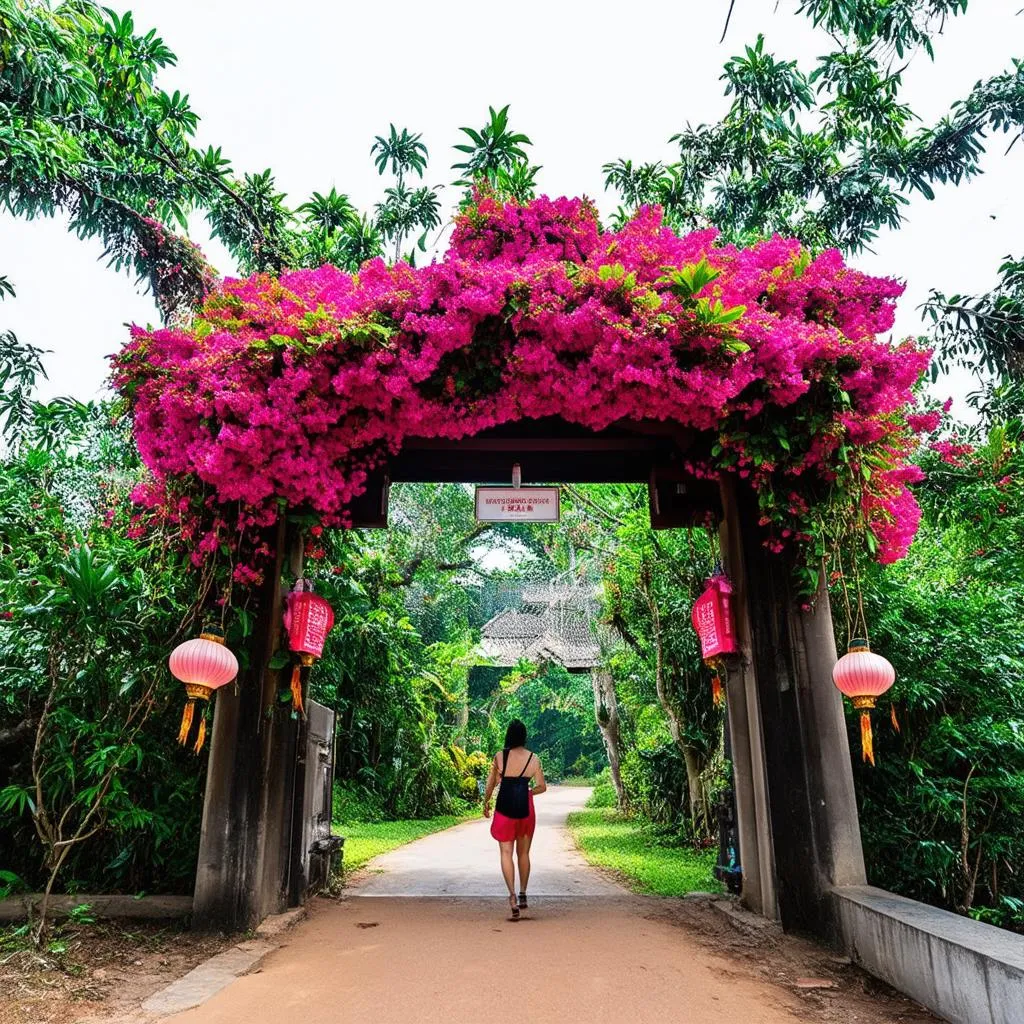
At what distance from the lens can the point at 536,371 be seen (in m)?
4.59

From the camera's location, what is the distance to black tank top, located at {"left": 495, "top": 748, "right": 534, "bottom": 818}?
5395 mm

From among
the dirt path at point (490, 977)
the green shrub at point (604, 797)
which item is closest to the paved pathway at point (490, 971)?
the dirt path at point (490, 977)

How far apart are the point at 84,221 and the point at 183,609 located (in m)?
5.32

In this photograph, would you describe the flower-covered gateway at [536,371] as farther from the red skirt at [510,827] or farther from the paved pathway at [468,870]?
the paved pathway at [468,870]

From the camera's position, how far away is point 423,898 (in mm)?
5988

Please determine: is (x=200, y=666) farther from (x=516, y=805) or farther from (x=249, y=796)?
(x=516, y=805)

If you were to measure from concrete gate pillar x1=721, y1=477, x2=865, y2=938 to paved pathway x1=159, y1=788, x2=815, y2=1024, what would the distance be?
2.23 feet

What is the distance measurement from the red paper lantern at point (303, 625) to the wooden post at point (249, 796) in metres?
0.16

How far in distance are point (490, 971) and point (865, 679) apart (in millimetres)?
2600

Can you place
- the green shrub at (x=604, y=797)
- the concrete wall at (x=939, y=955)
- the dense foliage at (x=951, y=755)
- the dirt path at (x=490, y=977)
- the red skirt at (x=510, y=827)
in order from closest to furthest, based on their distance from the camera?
1. the concrete wall at (x=939, y=955)
2. the dirt path at (x=490, y=977)
3. the dense foliage at (x=951, y=755)
4. the red skirt at (x=510, y=827)
5. the green shrub at (x=604, y=797)

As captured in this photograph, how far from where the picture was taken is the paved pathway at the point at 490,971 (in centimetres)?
326

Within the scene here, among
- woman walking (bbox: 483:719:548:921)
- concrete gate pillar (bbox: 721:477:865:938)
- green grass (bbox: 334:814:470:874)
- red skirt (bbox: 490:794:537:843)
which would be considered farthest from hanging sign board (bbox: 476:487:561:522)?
green grass (bbox: 334:814:470:874)

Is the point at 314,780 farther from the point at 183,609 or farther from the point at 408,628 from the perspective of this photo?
the point at 408,628

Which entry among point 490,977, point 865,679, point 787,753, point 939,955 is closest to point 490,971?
point 490,977
